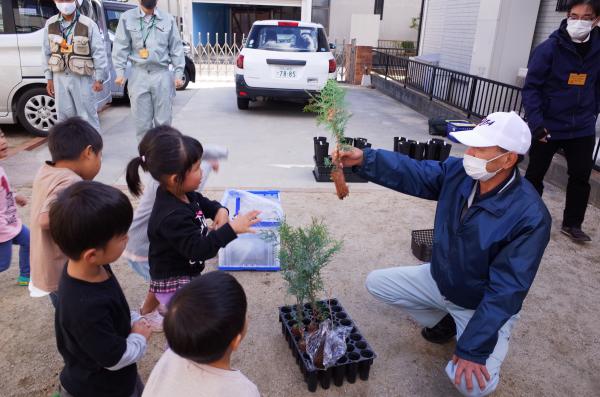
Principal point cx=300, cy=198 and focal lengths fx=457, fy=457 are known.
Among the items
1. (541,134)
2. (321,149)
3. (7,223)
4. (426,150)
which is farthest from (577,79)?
(7,223)

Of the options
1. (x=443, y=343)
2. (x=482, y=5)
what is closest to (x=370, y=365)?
(x=443, y=343)

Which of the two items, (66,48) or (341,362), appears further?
(66,48)

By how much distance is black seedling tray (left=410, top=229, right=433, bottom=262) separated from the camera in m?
3.52

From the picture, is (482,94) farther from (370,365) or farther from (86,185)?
(86,185)

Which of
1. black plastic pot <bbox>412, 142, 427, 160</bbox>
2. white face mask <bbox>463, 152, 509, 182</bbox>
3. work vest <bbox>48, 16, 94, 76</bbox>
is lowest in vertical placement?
black plastic pot <bbox>412, 142, 427, 160</bbox>

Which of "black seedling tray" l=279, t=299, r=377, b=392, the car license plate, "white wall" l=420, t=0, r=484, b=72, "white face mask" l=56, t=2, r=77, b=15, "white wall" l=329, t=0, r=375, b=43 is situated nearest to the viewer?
"black seedling tray" l=279, t=299, r=377, b=392

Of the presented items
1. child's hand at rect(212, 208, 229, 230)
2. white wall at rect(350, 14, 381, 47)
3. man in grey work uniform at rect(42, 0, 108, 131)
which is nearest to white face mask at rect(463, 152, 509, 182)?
child's hand at rect(212, 208, 229, 230)

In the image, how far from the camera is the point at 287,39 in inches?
328

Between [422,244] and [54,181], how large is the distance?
2.55 meters

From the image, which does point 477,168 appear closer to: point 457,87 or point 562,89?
point 562,89

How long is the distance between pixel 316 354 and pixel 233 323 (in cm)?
105

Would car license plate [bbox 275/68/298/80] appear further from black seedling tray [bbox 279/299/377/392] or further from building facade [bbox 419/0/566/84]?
black seedling tray [bbox 279/299/377/392]

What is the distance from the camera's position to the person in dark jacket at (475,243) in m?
1.97

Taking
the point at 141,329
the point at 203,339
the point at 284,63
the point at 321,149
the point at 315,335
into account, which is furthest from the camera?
the point at 284,63
